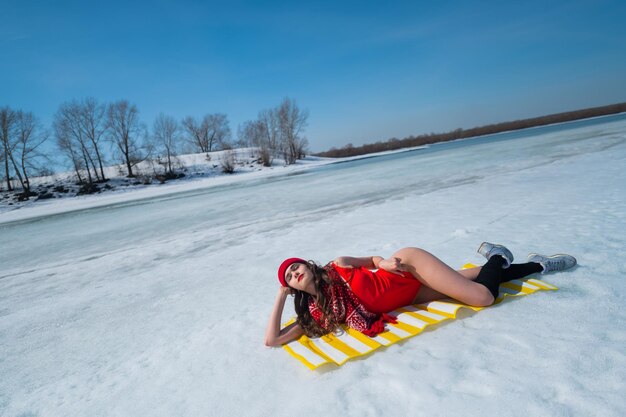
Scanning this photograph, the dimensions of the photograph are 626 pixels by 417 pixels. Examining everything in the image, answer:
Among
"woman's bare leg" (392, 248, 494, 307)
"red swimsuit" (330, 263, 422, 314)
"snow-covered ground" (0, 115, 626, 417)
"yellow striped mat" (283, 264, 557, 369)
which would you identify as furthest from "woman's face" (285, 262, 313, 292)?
"woman's bare leg" (392, 248, 494, 307)

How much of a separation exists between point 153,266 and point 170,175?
32264mm

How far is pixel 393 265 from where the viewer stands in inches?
101

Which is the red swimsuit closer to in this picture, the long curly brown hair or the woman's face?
the long curly brown hair

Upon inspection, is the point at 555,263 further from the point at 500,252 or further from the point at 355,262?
the point at 355,262

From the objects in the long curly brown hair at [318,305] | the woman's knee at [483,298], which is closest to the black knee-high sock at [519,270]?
the woman's knee at [483,298]

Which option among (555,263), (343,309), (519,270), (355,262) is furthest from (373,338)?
(555,263)

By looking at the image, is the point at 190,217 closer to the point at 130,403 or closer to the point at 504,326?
the point at 130,403

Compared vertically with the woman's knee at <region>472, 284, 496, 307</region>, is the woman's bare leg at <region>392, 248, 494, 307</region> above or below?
above

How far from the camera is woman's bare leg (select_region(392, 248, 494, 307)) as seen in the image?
2.63 meters

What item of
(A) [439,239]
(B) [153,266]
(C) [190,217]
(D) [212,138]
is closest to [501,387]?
(A) [439,239]

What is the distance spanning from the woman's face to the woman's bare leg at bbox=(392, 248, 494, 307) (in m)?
0.65

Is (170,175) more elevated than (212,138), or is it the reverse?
(212,138)

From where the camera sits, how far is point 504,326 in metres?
2.46

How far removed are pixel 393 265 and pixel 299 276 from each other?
26.6 inches
